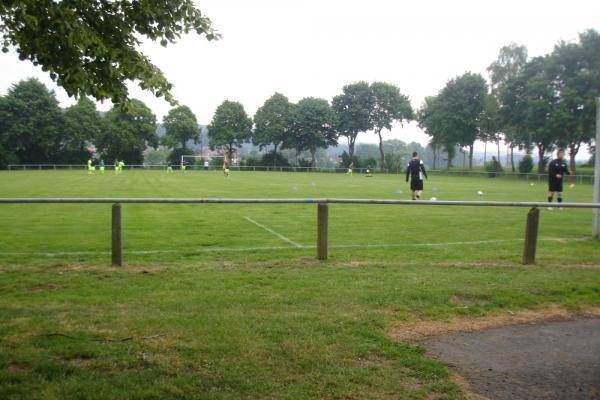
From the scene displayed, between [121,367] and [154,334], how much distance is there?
70cm

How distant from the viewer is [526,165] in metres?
58.4

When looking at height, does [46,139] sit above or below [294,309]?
above

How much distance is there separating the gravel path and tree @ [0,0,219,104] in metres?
4.48

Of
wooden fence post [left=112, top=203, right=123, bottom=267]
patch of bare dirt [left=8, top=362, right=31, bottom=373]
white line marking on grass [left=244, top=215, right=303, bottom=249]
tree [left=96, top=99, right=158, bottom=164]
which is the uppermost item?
tree [left=96, top=99, right=158, bottom=164]

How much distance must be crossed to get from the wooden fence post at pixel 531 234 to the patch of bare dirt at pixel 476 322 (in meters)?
2.28

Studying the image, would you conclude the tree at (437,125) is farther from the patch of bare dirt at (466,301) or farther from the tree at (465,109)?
the patch of bare dirt at (466,301)

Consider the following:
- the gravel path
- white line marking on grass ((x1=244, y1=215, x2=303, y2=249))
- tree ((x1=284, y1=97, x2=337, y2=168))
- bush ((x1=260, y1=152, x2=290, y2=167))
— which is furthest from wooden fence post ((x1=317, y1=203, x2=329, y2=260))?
tree ((x1=284, y1=97, x2=337, y2=168))

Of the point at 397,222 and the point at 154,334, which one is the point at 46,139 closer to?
the point at 397,222

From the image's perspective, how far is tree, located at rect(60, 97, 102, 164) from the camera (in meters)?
79.4

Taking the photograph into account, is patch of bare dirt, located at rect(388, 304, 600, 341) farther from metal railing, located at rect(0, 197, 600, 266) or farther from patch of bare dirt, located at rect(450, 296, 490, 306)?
metal railing, located at rect(0, 197, 600, 266)

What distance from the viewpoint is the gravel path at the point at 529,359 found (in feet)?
12.3

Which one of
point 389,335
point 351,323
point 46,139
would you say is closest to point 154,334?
point 351,323

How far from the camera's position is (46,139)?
7656 cm

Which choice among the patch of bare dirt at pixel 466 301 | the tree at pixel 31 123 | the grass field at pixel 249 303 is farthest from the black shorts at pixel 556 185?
the tree at pixel 31 123
